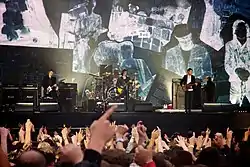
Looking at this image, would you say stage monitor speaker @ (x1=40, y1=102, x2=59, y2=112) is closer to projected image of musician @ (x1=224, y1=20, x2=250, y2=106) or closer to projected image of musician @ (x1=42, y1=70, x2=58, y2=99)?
projected image of musician @ (x1=42, y1=70, x2=58, y2=99)

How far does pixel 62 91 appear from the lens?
41.9 feet

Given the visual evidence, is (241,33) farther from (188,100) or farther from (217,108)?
(188,100)

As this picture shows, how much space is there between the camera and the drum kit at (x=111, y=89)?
1324cm

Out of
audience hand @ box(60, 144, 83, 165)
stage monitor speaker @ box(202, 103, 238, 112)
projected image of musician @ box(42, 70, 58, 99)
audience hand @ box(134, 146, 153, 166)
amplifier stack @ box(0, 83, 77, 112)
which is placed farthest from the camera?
stage monitor speaker @ box(202, 103, 238, 112)

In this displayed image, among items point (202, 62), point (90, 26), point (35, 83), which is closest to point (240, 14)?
point (202, 62)

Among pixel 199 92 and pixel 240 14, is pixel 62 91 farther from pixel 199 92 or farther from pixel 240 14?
pixel 240 14

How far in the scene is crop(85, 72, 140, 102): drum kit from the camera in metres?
13.2

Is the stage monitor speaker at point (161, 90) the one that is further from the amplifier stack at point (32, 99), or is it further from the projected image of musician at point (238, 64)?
the amplifier stack at point (32, 99)

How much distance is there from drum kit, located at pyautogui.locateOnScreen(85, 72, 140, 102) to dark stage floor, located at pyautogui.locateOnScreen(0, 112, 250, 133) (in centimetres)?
176

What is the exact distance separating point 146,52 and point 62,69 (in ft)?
9.61

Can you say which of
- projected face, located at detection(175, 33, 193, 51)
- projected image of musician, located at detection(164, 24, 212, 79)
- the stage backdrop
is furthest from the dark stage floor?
projected face, located at detection(175, 33, 193, 51)

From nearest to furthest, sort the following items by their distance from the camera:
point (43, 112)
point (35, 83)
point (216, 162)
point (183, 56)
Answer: point (216, 162), point (43, 112), point (35, 83), point (183, 56)

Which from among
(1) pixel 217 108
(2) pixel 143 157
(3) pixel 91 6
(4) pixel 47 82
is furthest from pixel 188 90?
(2) pixel 143 157

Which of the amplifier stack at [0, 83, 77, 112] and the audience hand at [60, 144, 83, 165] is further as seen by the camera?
the amplifier stack at [0, 83, 77, 112]
